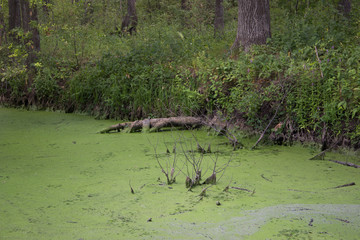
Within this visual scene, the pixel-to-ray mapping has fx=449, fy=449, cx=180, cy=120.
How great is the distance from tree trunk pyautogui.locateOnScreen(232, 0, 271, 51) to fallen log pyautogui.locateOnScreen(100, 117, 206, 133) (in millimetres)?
1787

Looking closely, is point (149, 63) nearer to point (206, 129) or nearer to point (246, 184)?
point (206, 129)

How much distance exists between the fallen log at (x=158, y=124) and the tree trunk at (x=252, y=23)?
5.86 feet

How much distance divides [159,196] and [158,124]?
3178 millimetres

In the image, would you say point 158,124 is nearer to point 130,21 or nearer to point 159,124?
point 159,124

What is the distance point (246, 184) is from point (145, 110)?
12.4 feet

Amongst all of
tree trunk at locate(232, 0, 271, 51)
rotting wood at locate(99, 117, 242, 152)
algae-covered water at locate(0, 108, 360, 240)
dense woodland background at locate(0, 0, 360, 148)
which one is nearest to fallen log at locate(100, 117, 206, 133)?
rotting wood at locate(99, 117, 242, 152)

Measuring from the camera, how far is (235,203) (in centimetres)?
357

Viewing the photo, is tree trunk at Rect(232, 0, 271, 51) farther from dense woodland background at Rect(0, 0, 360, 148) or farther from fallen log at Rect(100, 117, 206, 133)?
fallen log at Rect(100, 117, 206, 133)

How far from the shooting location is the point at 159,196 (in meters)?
3.78

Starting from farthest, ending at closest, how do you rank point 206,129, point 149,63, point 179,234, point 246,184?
point 149,63
point 206,129
point 246,184
point 179,234

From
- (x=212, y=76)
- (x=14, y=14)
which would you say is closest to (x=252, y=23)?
(x=212, y=76)

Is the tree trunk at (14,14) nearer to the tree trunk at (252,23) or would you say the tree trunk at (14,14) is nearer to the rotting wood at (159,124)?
the rotting wood at (159,124)

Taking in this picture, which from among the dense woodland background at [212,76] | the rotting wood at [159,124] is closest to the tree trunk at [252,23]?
the dense woodland background at [212,76]

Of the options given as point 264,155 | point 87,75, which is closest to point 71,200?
point 264,155
